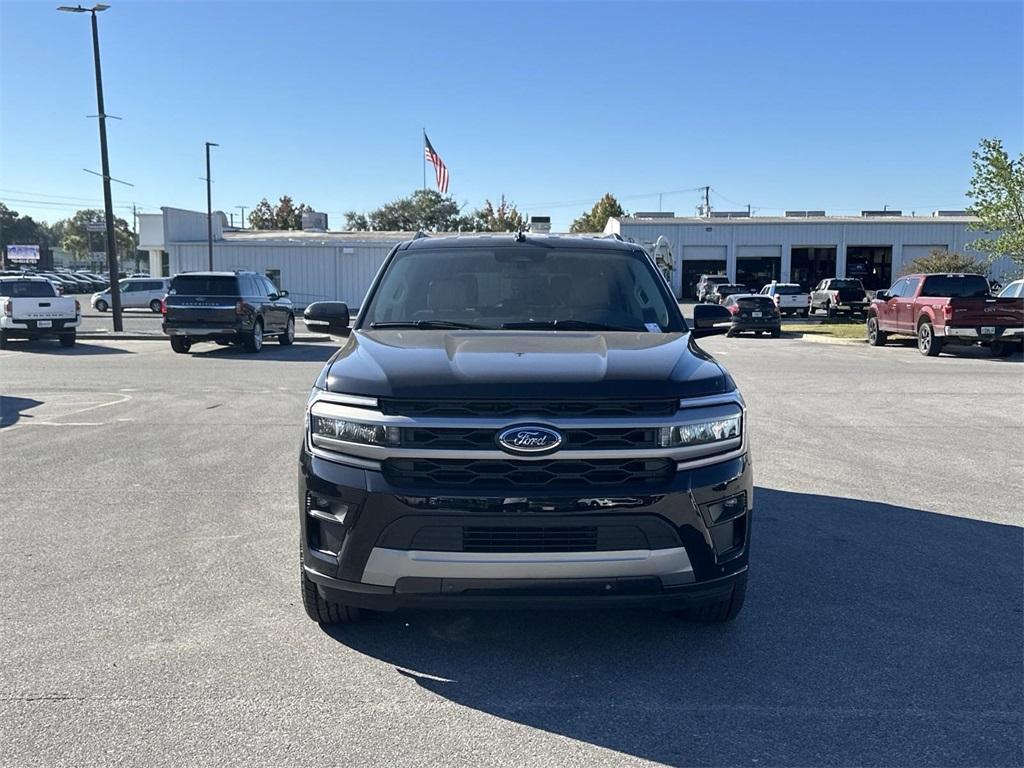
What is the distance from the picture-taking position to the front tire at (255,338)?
20.3 m

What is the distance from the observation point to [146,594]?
4.75 meters

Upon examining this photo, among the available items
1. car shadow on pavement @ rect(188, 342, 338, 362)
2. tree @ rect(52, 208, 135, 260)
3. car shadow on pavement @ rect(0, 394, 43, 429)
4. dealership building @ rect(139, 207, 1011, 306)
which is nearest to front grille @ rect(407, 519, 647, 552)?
car shadow on pavement @ rect(0, 394, 43, 429)

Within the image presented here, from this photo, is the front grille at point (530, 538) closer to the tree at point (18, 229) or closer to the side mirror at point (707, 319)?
the side mirror at point (707, 319)

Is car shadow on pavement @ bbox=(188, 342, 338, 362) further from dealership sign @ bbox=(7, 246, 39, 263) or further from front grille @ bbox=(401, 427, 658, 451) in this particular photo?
dealership sign @ bbox=(7, 246, 39, 263)

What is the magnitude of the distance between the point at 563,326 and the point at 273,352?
1744 centimetres

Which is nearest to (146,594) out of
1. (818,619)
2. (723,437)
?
(723,437)

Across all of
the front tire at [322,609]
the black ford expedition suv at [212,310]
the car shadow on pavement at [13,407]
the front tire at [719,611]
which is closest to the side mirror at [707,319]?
the front tire at [719,611]

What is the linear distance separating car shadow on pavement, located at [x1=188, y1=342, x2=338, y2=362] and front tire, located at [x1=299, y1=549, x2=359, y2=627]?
1507 centimetres

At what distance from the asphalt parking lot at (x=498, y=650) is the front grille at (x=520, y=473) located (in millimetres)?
898

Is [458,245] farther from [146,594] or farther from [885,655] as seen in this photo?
[885,655]

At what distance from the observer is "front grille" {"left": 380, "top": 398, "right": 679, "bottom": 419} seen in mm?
3539

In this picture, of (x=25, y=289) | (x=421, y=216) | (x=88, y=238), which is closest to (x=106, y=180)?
(x=25, y=289)

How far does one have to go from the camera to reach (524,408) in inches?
140

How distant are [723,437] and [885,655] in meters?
1.34
